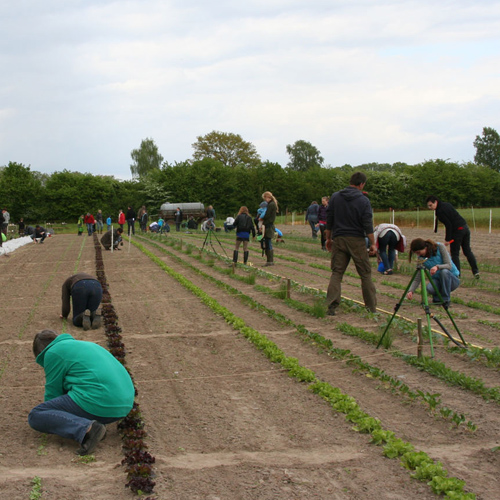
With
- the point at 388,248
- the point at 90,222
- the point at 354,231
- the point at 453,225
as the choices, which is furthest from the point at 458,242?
the point at 90,222

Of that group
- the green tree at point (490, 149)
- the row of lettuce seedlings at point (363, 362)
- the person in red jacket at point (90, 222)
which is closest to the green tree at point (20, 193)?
the person in red jacket at point (90, 222)

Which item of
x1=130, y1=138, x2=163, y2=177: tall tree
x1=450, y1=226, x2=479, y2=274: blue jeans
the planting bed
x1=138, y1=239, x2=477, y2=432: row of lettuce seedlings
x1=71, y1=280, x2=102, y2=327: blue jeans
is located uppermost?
x1=130, y1=138, x2=163, y2=177: tall tree

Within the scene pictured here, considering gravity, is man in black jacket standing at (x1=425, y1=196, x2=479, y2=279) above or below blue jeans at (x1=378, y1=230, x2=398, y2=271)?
above

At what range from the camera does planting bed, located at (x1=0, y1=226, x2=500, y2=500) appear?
13.1ft

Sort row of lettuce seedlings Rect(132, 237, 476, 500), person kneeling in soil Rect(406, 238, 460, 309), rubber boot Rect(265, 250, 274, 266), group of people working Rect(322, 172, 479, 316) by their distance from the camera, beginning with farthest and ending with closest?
rubber boot Rect(265, 250, 274, 266) → group of people working Rect(322, 172, 479, 316) → person kneeling in soil Rect(406, 238, 460, 309) → row of lettuce seedlings Rect(132, 237, 476, 500)

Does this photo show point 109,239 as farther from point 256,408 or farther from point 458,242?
point 256,408

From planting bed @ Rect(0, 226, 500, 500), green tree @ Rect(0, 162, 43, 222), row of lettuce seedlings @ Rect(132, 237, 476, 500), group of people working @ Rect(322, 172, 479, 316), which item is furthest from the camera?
green tree @ Rect(0, 162, 43, 222)

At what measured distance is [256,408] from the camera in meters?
5.47

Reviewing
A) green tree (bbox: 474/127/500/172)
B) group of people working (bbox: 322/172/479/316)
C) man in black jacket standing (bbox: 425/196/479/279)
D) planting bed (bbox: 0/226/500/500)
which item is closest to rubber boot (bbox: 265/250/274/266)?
planting bed (bbox: 0/226/500/500)

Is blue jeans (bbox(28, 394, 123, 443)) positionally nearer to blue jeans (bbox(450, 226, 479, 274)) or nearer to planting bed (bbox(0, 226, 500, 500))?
planting bed (bbox(0, 226, 500, 500))

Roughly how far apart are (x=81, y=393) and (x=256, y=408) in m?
1.53

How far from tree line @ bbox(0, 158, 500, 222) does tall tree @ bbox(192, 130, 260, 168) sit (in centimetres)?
2698

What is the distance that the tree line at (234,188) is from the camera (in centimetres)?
5884

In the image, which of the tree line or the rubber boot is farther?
the tree line
